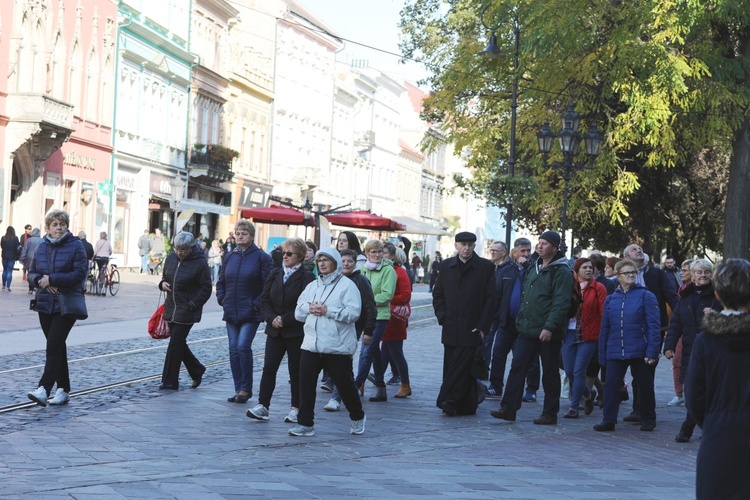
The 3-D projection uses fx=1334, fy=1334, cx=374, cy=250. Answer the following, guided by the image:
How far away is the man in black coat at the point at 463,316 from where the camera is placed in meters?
13.1

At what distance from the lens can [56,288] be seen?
12.1 metres

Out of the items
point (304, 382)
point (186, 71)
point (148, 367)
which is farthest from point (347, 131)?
point (304, 382)

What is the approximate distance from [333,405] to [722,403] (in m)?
7.67

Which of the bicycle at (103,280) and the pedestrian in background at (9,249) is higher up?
the pedestrian in background at (9,249)

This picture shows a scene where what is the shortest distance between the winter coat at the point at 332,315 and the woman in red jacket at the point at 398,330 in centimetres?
339

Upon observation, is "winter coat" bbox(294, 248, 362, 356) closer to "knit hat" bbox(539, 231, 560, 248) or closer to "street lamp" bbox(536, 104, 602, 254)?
"knit hat" bbox(539, 231, 560, 248)

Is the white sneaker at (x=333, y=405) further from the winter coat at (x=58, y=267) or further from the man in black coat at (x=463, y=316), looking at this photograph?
the winter coat at (x=58, y=267)

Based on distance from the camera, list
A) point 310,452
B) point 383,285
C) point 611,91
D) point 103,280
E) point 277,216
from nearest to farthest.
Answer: point 310,452
point 383,285
point 611,91
point 103,280
point 277,216

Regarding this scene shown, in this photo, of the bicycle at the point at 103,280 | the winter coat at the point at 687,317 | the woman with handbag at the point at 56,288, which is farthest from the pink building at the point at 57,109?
the winter coat at the point at 687,317

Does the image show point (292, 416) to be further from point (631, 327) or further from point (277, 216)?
point (277, 216)

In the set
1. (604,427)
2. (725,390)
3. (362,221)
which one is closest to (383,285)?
(604,427)

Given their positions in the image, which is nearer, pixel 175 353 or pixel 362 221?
pixel 175 353

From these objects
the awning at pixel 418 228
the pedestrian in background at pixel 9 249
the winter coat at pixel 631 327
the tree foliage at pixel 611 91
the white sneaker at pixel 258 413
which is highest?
the tree foliage at pixel 611 91

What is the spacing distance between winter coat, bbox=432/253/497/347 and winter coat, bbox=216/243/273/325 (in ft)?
5.77
